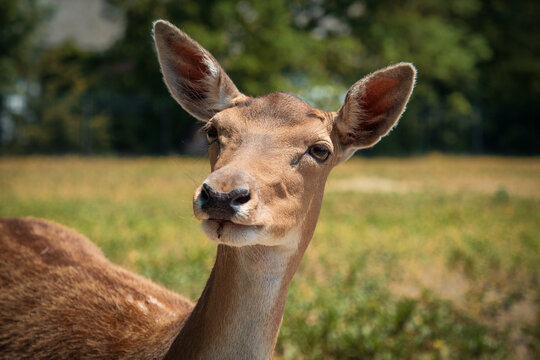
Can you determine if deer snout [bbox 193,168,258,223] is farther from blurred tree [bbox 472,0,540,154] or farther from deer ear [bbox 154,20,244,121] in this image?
blurred tree [bbox 472,0,540,154]

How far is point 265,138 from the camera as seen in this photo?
9.02 ft

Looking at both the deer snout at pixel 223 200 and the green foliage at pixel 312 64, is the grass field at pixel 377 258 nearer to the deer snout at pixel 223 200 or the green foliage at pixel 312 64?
the deer snout at pixel 223 200

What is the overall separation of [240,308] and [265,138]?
804mm

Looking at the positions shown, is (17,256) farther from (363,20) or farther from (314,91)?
(363,20)

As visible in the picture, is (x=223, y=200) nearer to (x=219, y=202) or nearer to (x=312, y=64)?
(x=219, y=202)

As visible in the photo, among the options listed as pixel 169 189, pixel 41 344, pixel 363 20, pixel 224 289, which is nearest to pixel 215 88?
pixel 224 289

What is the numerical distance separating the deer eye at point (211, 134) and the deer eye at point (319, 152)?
49 centimetres

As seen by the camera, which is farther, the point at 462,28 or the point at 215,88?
the point at 462,28

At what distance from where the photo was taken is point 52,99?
2600 centimetres

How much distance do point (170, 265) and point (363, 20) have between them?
2798 cm

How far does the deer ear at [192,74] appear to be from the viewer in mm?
3113

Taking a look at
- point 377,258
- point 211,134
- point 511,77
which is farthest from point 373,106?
point 511,77

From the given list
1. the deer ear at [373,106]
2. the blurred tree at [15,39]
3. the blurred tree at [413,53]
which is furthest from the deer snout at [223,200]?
the blurred tree at [413,53]

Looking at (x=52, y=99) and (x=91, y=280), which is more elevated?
(x=91, y=280)
